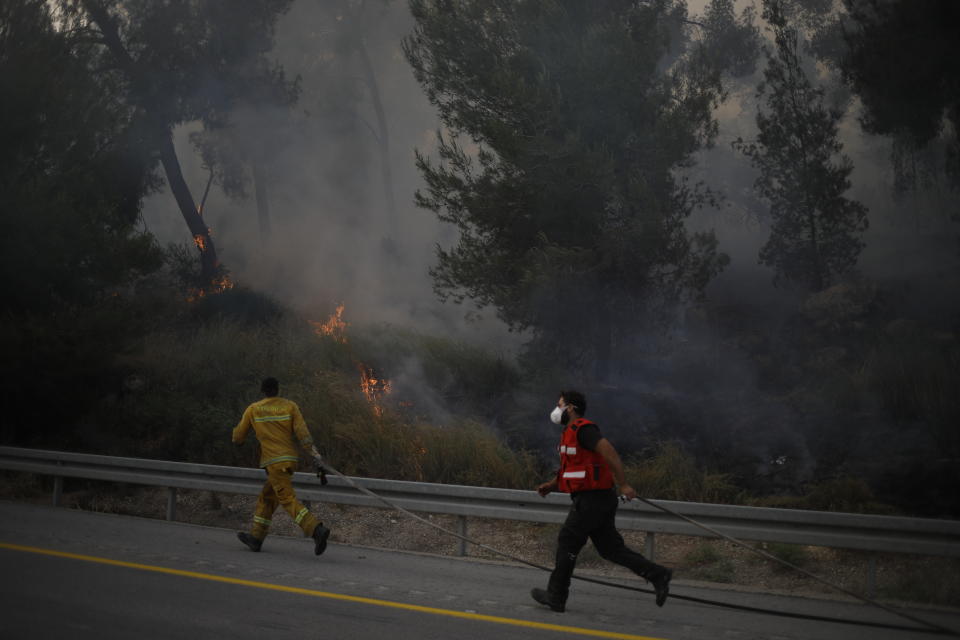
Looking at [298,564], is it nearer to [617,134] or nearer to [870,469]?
[870,469]

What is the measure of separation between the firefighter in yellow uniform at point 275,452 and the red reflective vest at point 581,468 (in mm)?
2821

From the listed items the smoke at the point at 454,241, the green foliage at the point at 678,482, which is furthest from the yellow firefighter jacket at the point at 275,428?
the smoke at the point at 454,241

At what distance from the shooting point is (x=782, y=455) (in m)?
13.2

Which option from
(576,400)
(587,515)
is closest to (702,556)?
(587,515)

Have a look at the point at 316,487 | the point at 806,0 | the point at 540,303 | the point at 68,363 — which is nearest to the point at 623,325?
the point at 540,303

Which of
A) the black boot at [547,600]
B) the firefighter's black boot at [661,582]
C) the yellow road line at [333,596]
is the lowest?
the yellow road line at [333,596]

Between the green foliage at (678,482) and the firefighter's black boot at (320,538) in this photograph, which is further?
the green foliage at (678,482)

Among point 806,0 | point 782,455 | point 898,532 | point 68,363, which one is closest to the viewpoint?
point 898,532

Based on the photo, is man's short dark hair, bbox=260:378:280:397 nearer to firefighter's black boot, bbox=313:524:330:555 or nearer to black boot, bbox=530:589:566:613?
firefighter's black boot, bbox=313:524:330:555

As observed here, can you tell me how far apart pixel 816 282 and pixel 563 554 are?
48.5ft

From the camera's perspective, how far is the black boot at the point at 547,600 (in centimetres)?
674

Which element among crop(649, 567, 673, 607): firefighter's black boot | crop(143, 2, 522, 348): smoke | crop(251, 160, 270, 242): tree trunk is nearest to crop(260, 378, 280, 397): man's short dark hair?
crop(649, 567, 673, 607): firefighter's black boot

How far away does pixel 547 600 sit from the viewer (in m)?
6.80

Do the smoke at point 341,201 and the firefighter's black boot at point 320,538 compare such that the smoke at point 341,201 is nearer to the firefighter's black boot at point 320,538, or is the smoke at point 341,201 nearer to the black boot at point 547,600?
the firefighter's black boot at point 320,538
